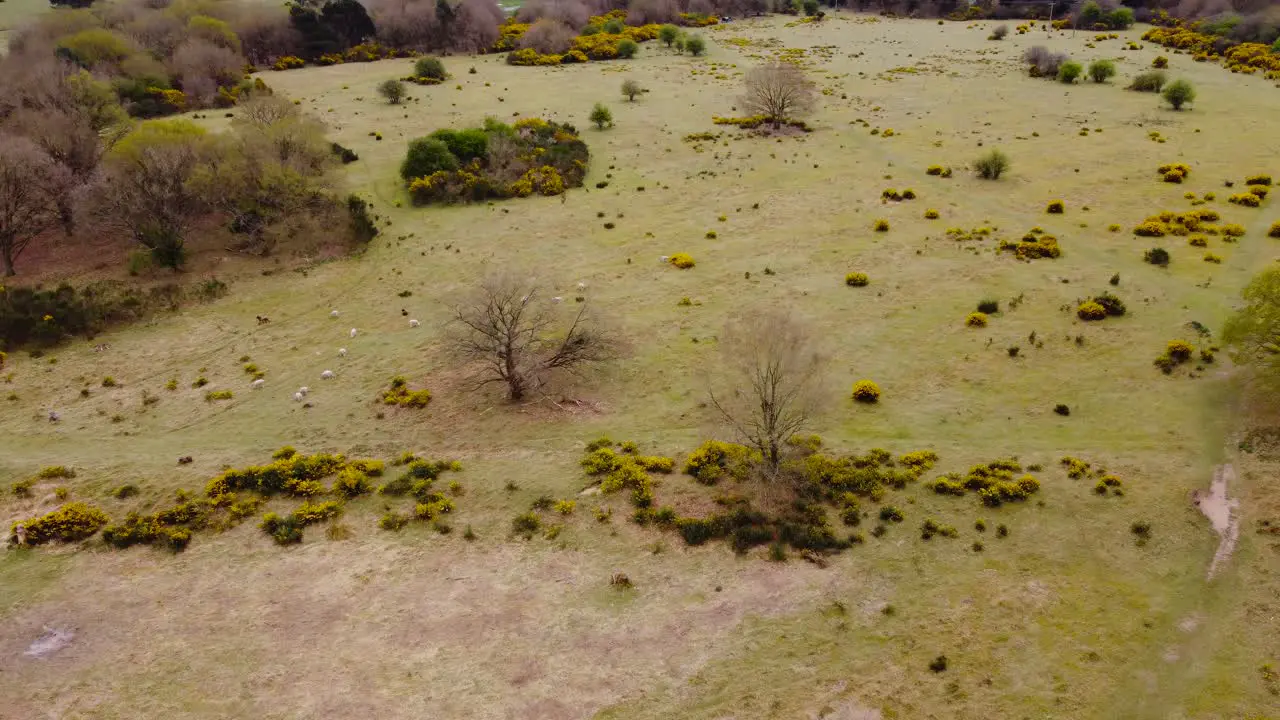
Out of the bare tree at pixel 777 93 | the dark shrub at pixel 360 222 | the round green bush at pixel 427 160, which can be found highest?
the bare tree at pixel 777 93

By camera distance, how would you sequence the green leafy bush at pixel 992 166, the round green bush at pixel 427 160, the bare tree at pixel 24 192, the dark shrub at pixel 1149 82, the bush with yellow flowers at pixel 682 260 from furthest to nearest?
the dark shrub at pixel 1149 82 → the round green bush at pixel 427 160 → the green leafy bush at pixel 992 166 → the bush with yellow flowers at pixel 682 260 → the bare tree at pixel 24 192

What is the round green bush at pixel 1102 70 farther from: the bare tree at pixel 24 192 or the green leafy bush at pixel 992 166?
the bare tree at pixel 24 192

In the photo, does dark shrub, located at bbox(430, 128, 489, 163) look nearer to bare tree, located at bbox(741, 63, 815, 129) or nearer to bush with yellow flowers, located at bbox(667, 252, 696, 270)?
bush with yellow flowers, located at bbox(667, 252, 696, 270)

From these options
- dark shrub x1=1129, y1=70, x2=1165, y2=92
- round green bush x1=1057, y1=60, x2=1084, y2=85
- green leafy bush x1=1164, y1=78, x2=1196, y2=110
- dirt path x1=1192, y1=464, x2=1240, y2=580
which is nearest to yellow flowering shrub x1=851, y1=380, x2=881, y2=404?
dirt path x1=1192, y1=464, x2=1240, y2=580

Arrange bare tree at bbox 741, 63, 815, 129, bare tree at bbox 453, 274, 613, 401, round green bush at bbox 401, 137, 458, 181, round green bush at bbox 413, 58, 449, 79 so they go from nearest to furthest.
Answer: bare tree at bbox 453, 274, 613, 401 < round green bush at bbox 401, 137, 458, 181 < bare tree at bbox 741, 63, 815, 129 < round green bush at bbox 413, 58, 449, 79

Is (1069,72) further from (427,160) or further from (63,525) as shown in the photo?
(63,525)

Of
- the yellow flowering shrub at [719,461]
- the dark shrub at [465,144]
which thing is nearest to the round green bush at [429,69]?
the dark shrub at [465,144]

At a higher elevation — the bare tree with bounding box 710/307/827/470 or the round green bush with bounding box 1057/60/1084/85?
the round green bush with bounding box 1057/60/1084/85

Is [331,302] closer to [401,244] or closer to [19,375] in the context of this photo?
[401,244]
